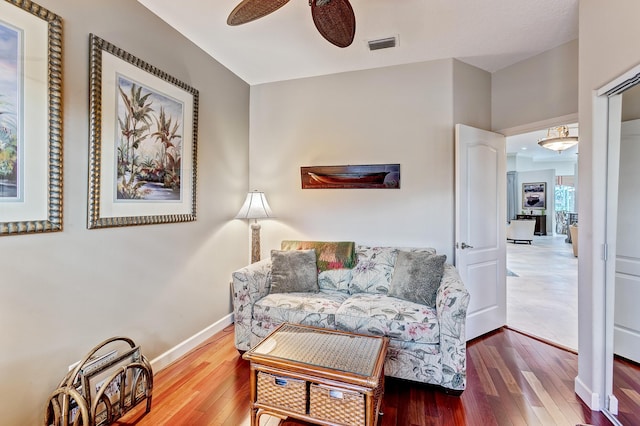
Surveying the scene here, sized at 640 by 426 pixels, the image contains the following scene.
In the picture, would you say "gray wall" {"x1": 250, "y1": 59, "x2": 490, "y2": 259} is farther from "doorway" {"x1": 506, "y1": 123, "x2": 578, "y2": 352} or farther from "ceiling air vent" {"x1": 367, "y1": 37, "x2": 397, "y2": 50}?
"doorway" {"x1": 506, "y1": 123, "x2": 578, "y2": 352}

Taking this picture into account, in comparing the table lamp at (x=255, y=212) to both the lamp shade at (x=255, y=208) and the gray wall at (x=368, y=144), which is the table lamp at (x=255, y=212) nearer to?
the lamp shade at (x=255, y=208)

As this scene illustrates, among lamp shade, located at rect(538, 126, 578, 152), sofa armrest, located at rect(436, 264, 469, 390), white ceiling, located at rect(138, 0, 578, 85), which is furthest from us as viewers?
lamp shade, located at rect(538, 126, 578, 152)

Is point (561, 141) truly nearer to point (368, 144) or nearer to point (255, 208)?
point (368, 144)

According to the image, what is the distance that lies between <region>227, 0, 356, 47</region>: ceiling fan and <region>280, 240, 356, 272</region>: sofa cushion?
178 centimetres

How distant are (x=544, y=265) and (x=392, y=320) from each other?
5.45 metres

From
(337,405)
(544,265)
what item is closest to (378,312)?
(337,405)

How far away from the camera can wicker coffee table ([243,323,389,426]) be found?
1.43m

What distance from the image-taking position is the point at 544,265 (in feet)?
19.1

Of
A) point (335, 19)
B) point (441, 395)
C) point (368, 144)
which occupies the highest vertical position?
point (335, 19)

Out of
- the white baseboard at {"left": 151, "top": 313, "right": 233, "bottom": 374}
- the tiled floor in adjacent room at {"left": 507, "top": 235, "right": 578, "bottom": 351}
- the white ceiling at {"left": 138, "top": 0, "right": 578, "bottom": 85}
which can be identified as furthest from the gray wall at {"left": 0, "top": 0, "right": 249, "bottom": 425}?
the tiled floor in adjacent room at {"left": 507, "top": 235, "right": 578, "bottom": 351}

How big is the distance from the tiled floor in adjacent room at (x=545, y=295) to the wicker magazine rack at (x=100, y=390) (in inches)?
132

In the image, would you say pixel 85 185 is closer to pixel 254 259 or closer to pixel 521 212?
pixel 254 259

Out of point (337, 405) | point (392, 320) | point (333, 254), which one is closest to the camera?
point (337, 405)

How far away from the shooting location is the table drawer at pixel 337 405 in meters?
1.43
